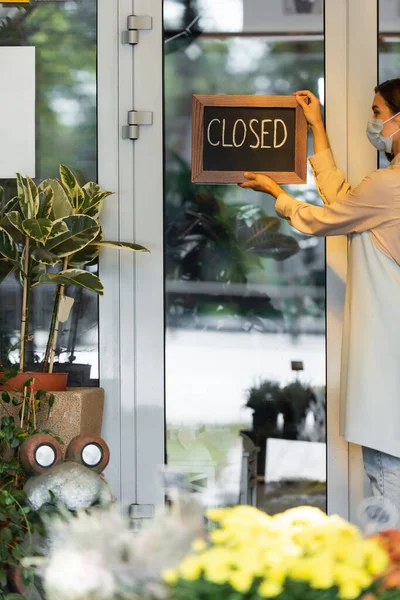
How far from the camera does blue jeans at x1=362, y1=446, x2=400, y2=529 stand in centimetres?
268

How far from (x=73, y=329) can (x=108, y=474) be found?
21.1 inches

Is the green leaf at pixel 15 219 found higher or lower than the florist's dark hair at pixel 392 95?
lower

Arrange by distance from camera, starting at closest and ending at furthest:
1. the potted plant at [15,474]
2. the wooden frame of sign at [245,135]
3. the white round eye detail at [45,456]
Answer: the potted plant at [15,474], the white round eye detail at [45,456], the wooden frame of sign at [245,135]

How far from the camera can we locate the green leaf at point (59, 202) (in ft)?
9.61

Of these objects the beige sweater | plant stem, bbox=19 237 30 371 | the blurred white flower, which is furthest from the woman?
the blurred white flower

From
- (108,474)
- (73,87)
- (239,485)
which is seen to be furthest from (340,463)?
(73,87)

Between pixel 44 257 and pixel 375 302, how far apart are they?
1.03 meters

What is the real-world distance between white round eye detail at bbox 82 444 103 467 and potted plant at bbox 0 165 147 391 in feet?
1.30

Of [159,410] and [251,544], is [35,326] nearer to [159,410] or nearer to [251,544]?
[159,410]

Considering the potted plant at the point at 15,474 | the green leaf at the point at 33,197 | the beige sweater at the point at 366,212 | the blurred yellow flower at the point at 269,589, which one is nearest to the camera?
the blurred yellow flower at the point at 269,589

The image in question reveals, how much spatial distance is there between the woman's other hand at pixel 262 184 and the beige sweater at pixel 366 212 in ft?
0.37

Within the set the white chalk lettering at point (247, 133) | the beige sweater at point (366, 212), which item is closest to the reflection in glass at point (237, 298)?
the white chalk lettering at point (247, 133)

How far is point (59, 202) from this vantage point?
9.66 feet

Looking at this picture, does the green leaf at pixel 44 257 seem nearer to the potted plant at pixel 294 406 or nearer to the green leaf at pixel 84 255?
the green leaf at pixel 84 255
